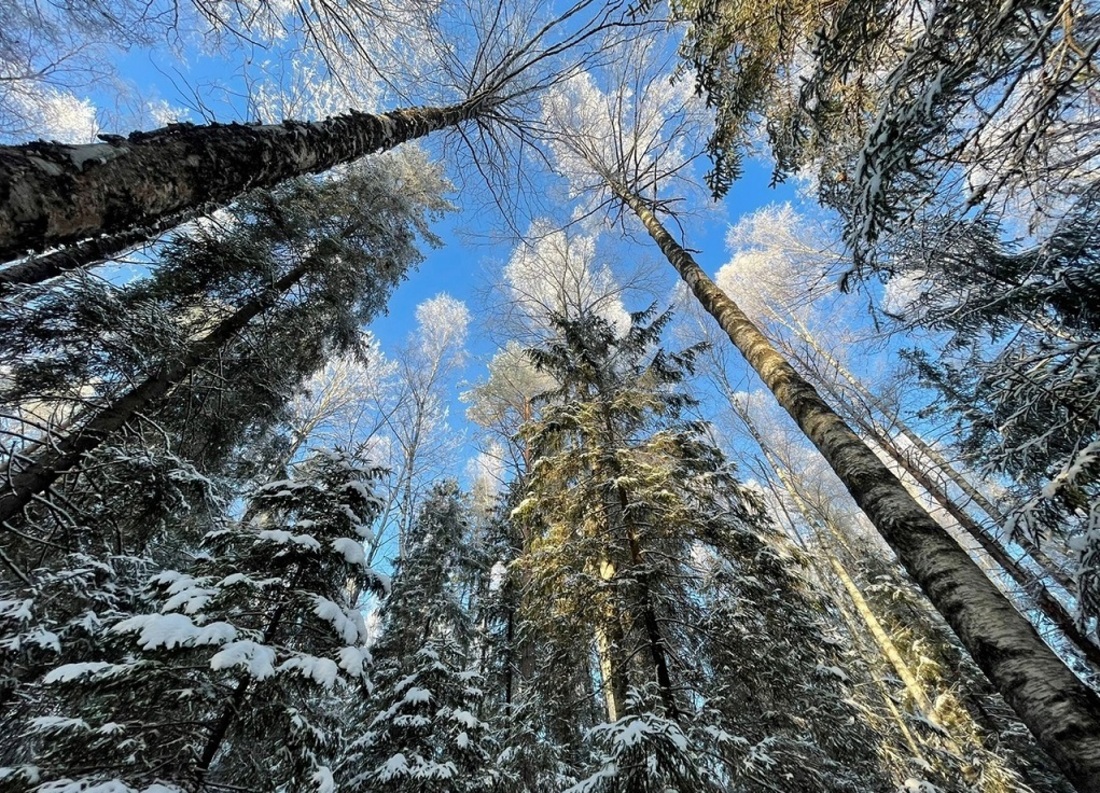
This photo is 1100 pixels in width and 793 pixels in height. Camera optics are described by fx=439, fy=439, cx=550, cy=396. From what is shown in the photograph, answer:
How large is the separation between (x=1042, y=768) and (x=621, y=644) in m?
13.6

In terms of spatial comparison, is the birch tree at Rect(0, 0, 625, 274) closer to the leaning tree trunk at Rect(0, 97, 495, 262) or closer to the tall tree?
the leaning tree trunk at Rect(0, 97, 495, 262)

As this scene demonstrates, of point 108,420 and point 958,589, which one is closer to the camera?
point 958,589

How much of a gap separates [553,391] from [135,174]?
6.95m

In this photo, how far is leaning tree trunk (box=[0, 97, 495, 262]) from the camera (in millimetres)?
1501

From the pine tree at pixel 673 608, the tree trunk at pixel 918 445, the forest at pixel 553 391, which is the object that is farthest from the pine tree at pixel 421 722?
the tree trunk at pixel 918 445

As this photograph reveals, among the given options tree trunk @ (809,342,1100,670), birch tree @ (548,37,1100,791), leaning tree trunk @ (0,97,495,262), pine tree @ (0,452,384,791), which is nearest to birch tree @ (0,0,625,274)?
leaning tree trunk @ (0,97,495,262)

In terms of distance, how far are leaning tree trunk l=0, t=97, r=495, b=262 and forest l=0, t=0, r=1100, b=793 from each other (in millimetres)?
15

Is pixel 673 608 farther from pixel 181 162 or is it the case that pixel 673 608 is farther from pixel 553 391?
pixel 181 162

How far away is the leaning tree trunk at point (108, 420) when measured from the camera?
3502mm

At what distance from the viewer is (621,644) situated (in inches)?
203

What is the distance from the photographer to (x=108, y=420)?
5.04 m

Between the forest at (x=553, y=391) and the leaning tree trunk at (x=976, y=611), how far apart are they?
1 centimetres

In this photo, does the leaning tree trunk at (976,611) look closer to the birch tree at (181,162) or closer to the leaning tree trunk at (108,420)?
the birch tree at (181,162)

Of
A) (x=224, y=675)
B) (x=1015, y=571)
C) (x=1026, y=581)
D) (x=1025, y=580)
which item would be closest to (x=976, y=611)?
(x=224, y=675)
